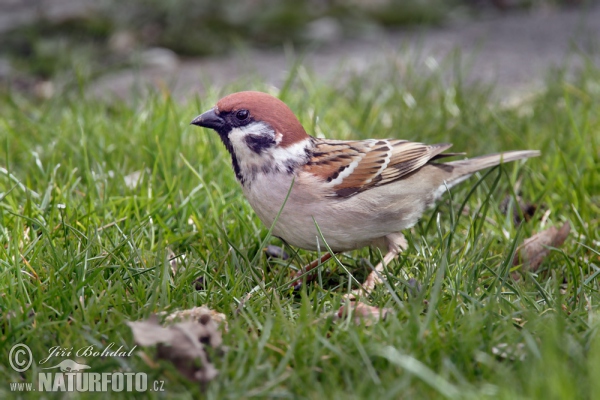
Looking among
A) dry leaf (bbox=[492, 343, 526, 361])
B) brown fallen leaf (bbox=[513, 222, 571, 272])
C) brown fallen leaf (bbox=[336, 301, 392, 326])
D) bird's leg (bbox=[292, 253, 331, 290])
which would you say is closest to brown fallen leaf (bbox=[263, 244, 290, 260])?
bird's leg (bbox=[292, 253, 331, 290])

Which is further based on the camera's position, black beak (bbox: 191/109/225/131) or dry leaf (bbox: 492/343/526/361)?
black beak (bbox: 191/109/225/131)

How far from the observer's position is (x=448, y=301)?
3.03 meters

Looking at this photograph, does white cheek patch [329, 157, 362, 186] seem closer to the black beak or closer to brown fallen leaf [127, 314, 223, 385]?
the black beak

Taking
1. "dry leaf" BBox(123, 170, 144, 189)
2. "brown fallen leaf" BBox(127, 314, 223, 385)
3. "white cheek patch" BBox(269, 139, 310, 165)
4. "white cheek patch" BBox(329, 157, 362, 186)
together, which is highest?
"white cheek patch" BBox(269, 139, 310, 165)

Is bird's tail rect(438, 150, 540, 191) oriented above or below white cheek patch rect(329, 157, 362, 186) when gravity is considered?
below

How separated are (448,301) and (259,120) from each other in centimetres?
126

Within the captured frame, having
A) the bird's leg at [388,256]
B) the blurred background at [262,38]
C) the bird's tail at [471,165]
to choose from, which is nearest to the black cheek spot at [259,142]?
the bird's leg at [388,256]

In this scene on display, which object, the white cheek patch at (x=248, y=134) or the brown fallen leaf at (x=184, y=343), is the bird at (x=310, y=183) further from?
the brown fallen leaf at (x=184, y=343)

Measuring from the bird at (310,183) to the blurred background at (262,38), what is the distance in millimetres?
2462

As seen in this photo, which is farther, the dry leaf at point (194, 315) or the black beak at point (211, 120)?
the black beak at point (211, 120)

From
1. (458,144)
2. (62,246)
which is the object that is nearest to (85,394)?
(62,246)

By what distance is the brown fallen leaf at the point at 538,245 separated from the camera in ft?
11.8

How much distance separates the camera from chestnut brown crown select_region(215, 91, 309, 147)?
3490 millimetres

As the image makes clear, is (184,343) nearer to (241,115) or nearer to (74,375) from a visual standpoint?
(74,375)
